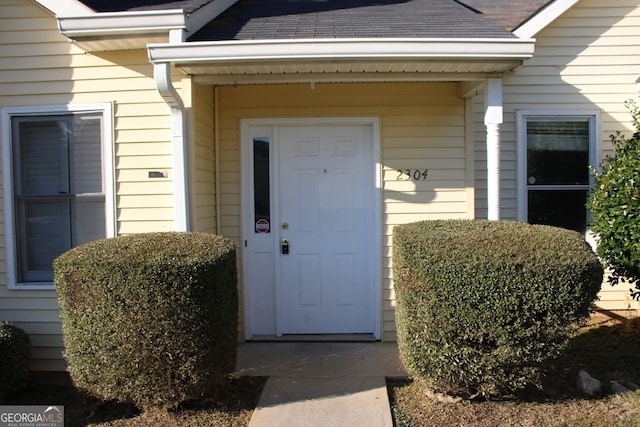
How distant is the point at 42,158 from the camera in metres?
4.47

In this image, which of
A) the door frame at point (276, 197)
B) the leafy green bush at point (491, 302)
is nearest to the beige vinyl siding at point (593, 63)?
the door frame at point (276, 197)

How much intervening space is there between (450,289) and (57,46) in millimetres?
4026

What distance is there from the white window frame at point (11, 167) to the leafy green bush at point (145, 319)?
3.43ft

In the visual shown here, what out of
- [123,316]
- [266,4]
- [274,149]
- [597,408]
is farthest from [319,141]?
[597,408]

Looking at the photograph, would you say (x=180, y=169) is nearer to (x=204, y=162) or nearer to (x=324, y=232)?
(x=204, y=162)

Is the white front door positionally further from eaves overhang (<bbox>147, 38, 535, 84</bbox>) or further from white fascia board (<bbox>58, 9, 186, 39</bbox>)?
white fascia board (<bbox>58, 9, 186, 39</bbox>)

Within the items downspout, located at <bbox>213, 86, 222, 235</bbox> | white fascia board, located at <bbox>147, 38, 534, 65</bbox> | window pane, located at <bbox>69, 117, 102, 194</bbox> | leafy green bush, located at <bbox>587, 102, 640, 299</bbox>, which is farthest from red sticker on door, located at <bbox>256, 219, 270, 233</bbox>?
leafy green bush, located at <bbox>587, 102, 640, 299</bbox>

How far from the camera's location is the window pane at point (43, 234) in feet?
14.7

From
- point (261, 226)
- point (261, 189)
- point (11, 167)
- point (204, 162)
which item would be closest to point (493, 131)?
point (261, 189)

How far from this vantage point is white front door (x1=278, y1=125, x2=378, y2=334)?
16.7 ft

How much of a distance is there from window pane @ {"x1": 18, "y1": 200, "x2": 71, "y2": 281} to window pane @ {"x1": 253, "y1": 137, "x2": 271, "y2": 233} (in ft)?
6.00

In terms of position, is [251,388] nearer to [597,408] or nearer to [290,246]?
[290,246]

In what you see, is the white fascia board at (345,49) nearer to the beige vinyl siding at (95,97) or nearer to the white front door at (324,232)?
the beige vinyl siding at (95,97)

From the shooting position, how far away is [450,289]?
10.5ft
